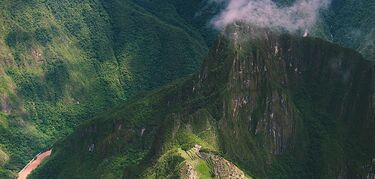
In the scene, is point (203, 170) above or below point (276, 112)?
below

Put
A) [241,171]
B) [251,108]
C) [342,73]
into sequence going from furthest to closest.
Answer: [342,73] < [251,108] < [241,171]

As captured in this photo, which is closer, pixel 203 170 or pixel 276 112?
pixel 203 170

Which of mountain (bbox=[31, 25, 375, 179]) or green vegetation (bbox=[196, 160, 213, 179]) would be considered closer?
green vegetation (bbox=[196, 160, 213, 179])

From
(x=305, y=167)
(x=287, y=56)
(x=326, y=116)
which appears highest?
(x=287, y=56)

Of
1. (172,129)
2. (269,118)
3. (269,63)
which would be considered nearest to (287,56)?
(269,63)

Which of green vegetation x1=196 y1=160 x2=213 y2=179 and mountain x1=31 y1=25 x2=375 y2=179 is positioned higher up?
mountain x1=31 y1=25 x2=375 y2=179

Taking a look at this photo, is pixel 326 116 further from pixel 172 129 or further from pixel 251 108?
pixel 172 129

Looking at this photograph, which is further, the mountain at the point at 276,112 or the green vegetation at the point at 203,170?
the mountain at the point at 276,112

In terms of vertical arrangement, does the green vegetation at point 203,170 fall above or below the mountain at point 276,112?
below
